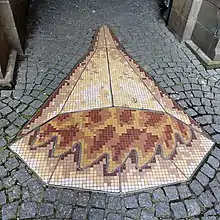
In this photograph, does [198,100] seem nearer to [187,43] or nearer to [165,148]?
[165,148]

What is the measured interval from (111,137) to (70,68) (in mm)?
1728

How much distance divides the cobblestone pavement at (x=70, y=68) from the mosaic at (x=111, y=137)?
5.2 inches

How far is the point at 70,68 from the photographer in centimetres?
455

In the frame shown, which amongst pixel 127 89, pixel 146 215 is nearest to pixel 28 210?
pixel 146 215

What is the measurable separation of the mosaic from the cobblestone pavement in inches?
5.2

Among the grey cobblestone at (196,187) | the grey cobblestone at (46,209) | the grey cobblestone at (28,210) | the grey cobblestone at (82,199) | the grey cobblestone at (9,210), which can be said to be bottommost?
the grey cobblestone at (9,210)

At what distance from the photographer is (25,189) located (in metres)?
2.92

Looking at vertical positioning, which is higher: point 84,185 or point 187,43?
point 187,43

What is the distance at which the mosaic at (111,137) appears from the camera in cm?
304

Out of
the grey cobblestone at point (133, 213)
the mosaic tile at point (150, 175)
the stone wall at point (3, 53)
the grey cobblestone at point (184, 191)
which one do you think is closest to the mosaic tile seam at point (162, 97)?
the mosaic tile at point (150, 175)

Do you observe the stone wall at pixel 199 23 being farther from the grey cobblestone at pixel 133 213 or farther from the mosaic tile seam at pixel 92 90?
the grey cobblestone at pixel 133 213

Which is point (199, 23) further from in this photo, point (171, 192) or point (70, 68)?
point (171, 192)

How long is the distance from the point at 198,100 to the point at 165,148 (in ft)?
3.92

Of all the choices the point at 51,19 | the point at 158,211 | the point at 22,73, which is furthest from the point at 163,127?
the point at 51,19
